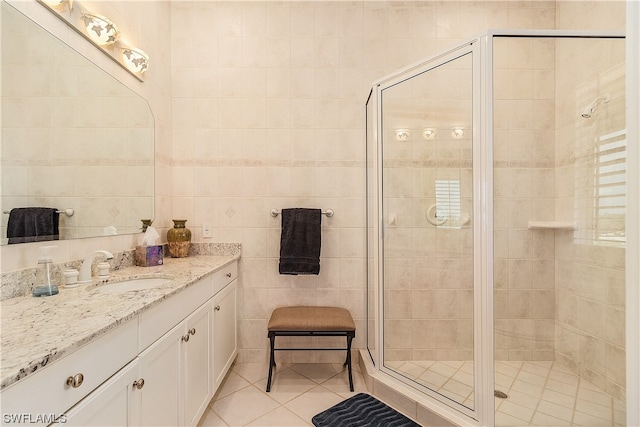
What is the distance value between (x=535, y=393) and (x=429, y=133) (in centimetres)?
158

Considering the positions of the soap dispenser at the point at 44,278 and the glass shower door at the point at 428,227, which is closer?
the soap dispenser at the point at 44,278

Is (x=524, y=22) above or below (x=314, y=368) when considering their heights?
above

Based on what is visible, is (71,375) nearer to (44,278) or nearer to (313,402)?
(44,278)

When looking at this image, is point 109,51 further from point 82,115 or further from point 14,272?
point 14,272

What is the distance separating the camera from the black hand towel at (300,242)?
2.12 meters

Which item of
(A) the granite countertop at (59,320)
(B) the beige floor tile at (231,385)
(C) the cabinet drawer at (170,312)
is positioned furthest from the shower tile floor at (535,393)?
(A) the granite countertop at (59,320)

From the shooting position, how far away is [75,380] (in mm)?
685

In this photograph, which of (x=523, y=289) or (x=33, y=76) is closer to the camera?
(x=33, y=76)

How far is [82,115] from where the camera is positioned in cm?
142

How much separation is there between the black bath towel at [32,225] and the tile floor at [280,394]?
1214 millimetres

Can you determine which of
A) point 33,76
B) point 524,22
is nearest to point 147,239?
point 33,76

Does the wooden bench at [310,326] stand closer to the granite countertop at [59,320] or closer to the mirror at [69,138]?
the granite countertop at [59,320]

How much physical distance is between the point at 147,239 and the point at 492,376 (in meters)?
1.98

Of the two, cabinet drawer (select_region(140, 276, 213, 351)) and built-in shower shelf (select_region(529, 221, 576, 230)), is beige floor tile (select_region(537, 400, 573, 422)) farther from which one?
cabinet drawer (select_region(140, 276, 213, 351))
